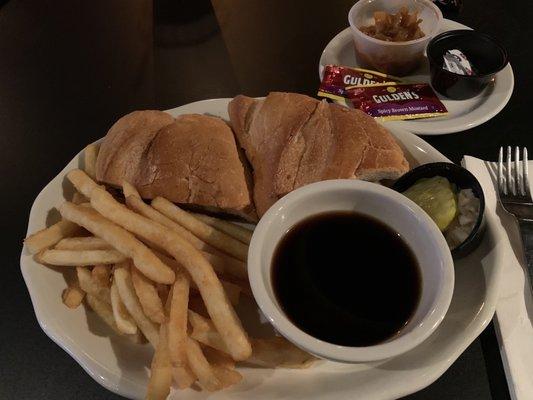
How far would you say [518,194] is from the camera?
67.0 inches

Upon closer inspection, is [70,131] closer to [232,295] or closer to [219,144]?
[219,144]

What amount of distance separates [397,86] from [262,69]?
0.66 meters

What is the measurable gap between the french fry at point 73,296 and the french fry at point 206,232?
0.35 meters

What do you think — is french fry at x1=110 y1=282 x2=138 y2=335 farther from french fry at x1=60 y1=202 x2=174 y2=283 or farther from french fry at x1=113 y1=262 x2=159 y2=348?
french fry at x1=60 y1=202 x2=174 y2=283

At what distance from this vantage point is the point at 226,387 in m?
1.27

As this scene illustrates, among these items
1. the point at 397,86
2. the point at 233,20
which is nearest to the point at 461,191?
the point at 397,86

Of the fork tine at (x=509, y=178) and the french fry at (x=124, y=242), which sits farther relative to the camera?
the fork tine at (x=509, y=178)

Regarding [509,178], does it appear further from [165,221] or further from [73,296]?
[73,296]

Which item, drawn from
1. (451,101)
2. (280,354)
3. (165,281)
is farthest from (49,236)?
(451,101)

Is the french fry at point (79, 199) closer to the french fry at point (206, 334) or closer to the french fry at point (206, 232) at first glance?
the french fry at point (206, 232)

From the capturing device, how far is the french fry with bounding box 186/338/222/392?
1.20 metres

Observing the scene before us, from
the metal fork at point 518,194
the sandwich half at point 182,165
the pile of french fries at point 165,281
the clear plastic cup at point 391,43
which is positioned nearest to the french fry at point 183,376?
the pile of french fries at point 165,281

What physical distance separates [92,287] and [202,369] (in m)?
0.44

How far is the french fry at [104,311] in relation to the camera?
1.42 m
